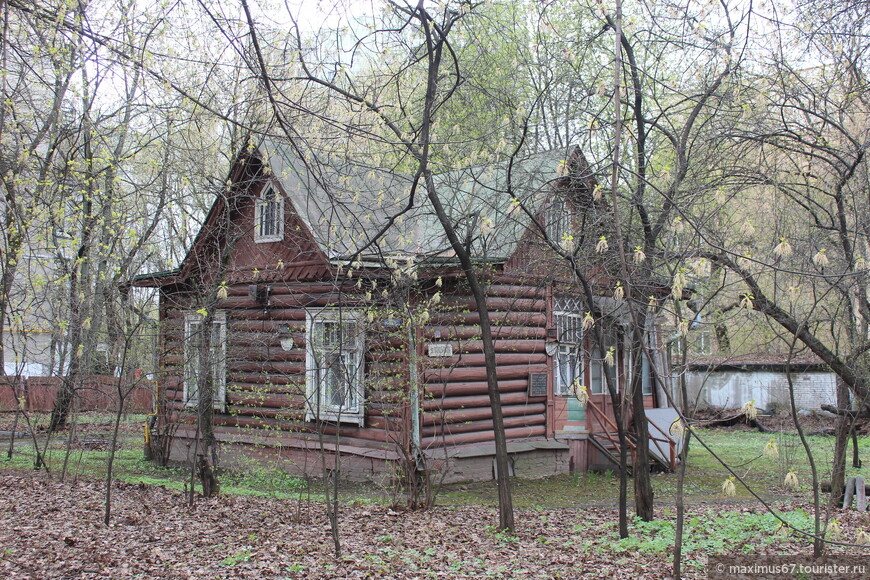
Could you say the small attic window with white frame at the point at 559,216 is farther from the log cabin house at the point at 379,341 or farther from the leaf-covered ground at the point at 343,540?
the leaf-covered ground at the point at 343,540

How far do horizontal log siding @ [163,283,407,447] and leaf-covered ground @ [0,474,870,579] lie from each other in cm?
208

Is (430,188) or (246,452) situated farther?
(246,452)

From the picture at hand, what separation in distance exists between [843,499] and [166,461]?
11.9 meters

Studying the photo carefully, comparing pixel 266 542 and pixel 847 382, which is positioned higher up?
pixel 847 382

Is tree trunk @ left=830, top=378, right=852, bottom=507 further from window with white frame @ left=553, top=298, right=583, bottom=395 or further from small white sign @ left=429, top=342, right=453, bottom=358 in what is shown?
small white sign @ left=429, top=342, right=453, bottom=358

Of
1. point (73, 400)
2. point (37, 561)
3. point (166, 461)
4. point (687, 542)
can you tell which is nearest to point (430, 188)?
point (687, 542)

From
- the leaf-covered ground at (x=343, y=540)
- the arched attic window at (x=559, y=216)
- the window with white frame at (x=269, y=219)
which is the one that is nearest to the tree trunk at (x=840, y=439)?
the leaf-covered ground at (x=343, y=540)

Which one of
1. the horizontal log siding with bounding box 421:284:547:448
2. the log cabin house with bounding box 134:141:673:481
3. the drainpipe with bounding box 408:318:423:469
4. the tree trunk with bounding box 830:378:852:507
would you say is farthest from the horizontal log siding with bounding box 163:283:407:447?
the tree trunk with bounding box 830:378:852:507

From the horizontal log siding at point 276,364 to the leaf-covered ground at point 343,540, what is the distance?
208 cm

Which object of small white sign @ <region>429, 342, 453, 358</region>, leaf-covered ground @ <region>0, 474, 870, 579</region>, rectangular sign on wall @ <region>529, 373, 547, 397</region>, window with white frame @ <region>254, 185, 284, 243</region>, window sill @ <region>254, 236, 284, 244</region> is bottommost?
leaf-covered ground @ <region>0, 474, 870, 579</region>

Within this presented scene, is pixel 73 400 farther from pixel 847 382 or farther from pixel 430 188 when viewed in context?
pixel 847 382

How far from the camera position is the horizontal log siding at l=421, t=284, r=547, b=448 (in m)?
12.4

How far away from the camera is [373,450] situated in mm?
12570

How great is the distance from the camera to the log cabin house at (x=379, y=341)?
11359 millimetres
